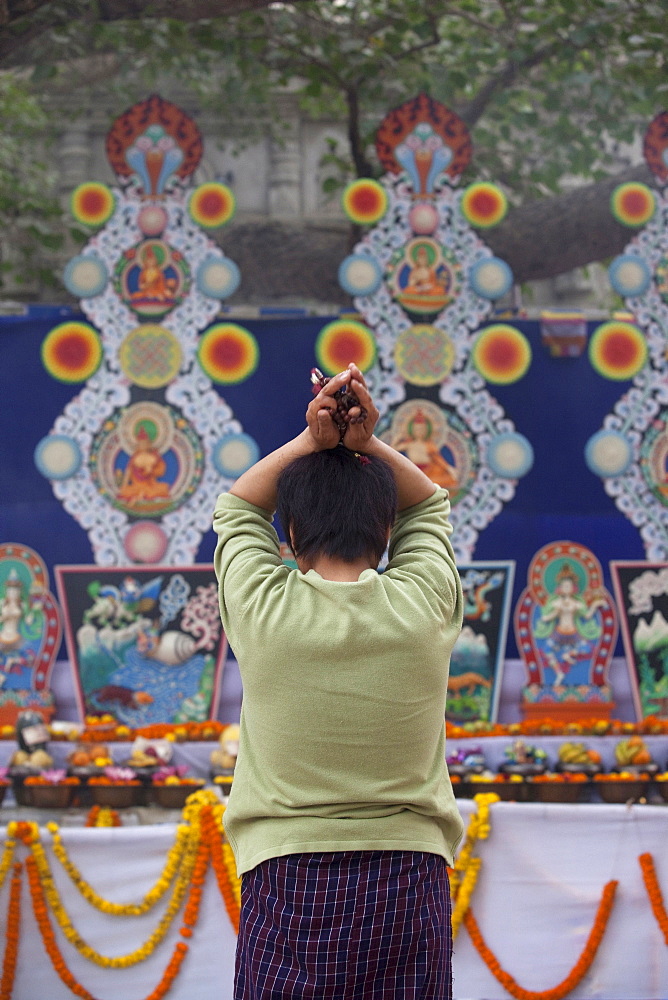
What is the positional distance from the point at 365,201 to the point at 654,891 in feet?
9.93

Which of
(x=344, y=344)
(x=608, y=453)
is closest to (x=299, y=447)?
(x=344, y=344)

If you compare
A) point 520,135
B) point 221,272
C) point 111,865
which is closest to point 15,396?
point 221,272

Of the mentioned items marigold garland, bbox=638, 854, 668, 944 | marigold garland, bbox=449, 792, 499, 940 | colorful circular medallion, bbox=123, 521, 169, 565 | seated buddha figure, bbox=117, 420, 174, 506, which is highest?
seated buddha figure, bbox=117, 420, 174, 506

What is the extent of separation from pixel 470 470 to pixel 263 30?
8.96 feet

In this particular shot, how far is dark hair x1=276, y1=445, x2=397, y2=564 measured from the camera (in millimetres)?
1562

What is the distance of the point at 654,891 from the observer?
3061 millimetres

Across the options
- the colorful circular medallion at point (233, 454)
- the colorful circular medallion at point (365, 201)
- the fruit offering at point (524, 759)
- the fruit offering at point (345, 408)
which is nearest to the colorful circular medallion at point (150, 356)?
the colorful circular medallion at point (233, 454)

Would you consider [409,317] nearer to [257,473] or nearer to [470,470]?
[470,470]

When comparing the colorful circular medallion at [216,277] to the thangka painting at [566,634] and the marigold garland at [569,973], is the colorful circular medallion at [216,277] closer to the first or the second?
the thangka painting at [566,634]

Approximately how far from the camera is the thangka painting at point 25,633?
4.48 meters

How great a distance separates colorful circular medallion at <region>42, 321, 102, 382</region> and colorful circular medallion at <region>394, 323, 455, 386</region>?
1.33 meters

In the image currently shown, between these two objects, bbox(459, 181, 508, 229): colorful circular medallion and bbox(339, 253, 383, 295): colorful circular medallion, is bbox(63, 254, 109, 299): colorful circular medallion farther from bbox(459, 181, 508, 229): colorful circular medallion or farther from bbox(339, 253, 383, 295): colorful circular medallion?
bbox(459, 181, 508, 229): colorful circular medallion

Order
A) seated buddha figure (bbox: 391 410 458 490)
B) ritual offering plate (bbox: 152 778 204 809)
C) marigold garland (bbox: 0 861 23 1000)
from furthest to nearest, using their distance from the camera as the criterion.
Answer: seated buddha figure (bbox: 391 410 458 490) → ritual offering plate (bbox: 152 778 204 809) → marigold garland (bbox: 0 861 23 1000)

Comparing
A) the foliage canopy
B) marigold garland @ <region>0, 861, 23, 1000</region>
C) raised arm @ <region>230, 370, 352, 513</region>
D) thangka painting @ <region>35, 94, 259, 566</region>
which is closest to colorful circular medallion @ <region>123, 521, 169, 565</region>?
thangka painting @ <region>35, 94, 259, 566</region>
